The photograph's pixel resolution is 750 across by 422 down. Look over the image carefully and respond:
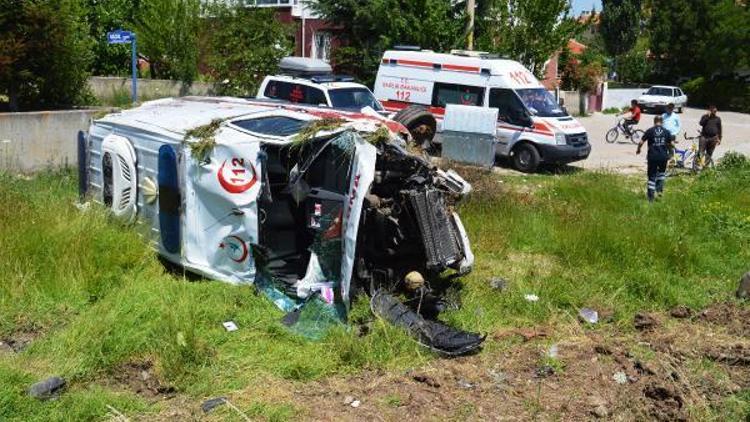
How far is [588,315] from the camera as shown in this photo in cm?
777

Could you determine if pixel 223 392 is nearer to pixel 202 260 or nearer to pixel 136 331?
pixel 136 331

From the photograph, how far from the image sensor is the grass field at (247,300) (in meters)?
5.73

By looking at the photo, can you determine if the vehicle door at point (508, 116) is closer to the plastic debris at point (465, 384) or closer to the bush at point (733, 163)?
the bush at point (733, 163)

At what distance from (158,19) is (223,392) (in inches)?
801

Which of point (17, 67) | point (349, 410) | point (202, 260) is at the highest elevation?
point (17, 67)

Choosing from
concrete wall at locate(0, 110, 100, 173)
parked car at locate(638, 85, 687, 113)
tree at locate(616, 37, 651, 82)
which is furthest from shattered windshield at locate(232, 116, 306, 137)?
tree at locate(616, 37, 651, 82)

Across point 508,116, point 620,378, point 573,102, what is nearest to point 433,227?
point 620,378

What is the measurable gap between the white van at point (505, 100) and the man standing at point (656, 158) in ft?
11.5

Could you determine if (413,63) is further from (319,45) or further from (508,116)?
(319,45)

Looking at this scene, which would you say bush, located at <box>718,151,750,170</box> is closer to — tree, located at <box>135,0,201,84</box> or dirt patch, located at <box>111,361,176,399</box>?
dirt patch, located at <box>111,361,176,399</box>

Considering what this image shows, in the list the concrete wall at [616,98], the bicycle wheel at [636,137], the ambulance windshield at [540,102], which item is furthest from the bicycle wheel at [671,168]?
the concrete wall at [616,98]

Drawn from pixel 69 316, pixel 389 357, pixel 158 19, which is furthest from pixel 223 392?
pixel 158 19

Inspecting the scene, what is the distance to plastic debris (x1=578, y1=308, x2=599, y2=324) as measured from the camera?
25.1 ft

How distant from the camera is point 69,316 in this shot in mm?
6887
